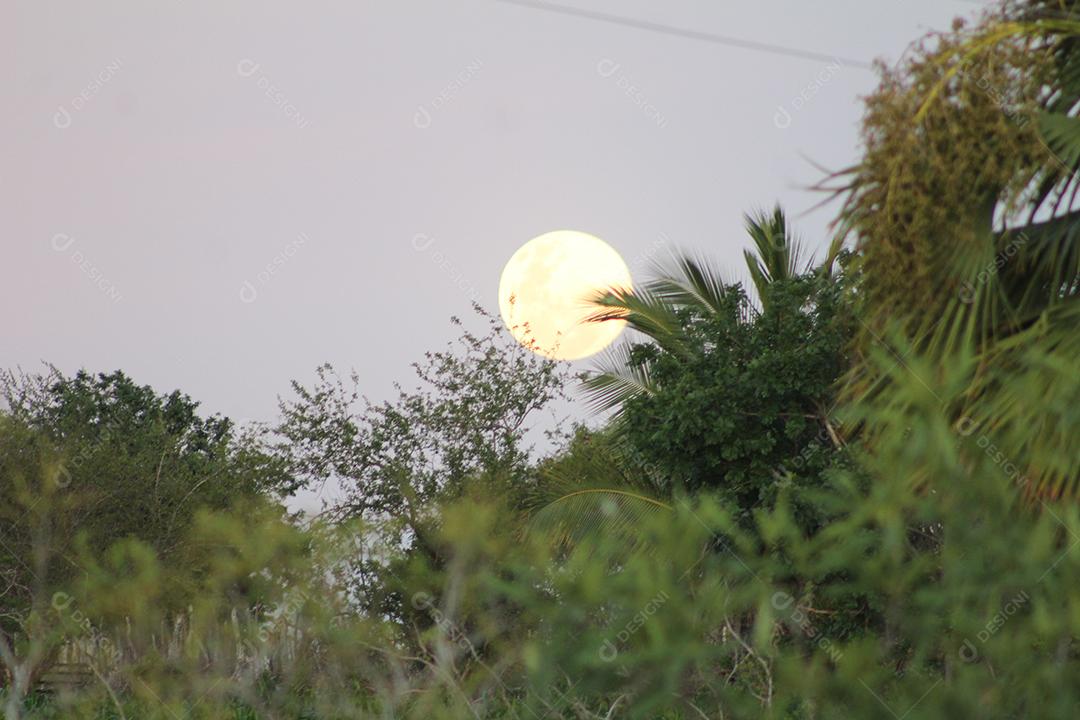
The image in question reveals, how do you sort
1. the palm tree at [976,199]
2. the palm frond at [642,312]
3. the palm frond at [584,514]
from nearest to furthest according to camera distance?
the palm tree at [976,199], the palm frond at [584,514], the palm frond at [642,312]

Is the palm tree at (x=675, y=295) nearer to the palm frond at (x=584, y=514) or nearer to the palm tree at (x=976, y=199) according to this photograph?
the palm frond at (x=584, y=514)

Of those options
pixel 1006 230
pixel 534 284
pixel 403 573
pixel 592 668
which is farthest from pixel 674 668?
pixel 534 284

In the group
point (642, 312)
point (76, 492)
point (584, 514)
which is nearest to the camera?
point (584, 514)

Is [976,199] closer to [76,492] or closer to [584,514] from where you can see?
[584,514]

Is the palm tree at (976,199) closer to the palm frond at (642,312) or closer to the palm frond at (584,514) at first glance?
the palm frond at (584,514)

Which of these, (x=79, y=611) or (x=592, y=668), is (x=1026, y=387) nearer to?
(x=592, y=668)

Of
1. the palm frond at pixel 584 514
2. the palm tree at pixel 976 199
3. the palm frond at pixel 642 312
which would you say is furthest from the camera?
the palm frond at pixel 642 312

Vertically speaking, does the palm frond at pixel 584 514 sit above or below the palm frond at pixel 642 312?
below

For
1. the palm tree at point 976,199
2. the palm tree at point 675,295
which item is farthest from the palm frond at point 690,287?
the palm tree at point 976,199

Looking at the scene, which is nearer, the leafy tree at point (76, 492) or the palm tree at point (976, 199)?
the palm tree at point (976, 199)

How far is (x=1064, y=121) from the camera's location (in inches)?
255

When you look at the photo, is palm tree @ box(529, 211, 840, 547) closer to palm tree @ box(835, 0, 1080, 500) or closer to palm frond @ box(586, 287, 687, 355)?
palm frond @ box(586, 287, 687, 355)

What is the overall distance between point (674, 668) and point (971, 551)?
0.92m

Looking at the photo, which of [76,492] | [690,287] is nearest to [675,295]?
[690,287]
